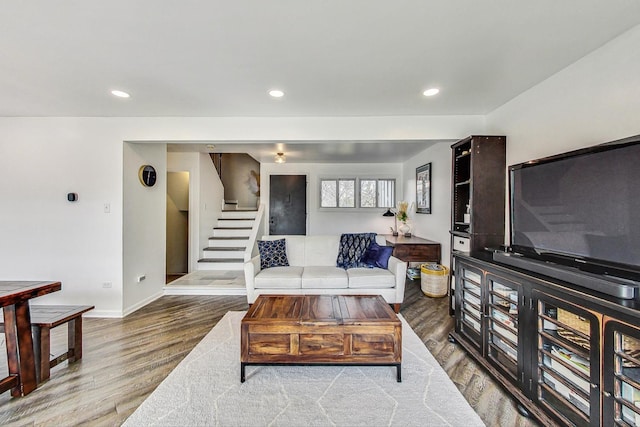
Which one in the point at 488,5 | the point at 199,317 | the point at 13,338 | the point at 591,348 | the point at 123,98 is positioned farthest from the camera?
the point at 199,317

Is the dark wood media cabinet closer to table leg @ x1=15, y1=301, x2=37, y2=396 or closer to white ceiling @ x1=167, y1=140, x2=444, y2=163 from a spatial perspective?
white ceiling @ x1=167, y1=140, x2=444, y2=163

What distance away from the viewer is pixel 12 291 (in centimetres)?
193

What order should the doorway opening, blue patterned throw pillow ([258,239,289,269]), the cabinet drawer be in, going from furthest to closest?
the doorway opening → blue patterned throw pillow ([258,239,289,269]) → the cabinet drawer

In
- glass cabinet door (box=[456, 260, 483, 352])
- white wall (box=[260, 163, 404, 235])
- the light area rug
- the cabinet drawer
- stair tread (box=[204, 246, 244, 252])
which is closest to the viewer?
the light area rug

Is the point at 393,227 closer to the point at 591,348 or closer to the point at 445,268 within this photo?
the point at 445,268

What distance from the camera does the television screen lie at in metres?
1.42

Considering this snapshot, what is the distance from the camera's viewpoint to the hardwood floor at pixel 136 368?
1752 mm

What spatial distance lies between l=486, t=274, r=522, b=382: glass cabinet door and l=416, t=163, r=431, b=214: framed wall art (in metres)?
2.86

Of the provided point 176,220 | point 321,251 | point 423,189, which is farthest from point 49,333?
point 423,189

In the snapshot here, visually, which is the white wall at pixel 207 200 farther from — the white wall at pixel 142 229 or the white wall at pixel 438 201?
the white wall at pixel 438 201

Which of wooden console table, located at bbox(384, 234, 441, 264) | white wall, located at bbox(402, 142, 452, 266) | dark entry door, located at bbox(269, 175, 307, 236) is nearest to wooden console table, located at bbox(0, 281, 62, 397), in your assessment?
wooden console table, located at bbox(384, 234, 441, 264)

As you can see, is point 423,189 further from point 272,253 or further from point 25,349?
Answer: point 25,349

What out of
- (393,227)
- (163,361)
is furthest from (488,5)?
(393,227)

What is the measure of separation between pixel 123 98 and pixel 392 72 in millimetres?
2614
